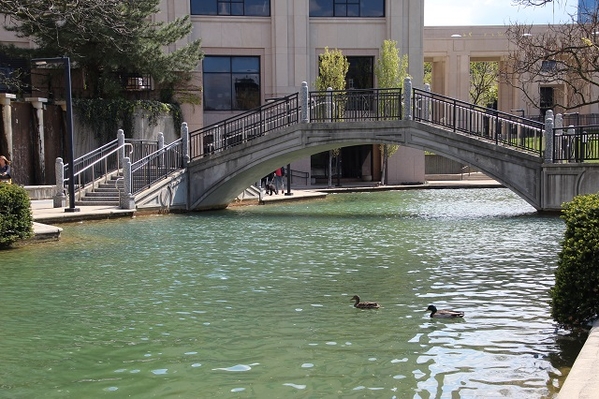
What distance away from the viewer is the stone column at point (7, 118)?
29911mm

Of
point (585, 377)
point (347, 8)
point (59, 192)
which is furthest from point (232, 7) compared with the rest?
point (585, 377)

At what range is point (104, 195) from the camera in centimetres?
2816

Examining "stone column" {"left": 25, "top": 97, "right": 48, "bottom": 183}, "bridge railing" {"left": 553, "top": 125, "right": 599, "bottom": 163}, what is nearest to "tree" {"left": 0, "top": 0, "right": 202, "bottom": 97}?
"stone column" {"left": 25, "top": 97, "right": 48, "bottom": 183}

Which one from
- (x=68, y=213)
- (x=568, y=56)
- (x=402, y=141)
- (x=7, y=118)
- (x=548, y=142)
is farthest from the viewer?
(x=7, y=118)

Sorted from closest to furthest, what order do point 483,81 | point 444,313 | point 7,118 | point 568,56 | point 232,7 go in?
point 444,313 → point 568,56 → point 7,118 → point 232,7 → point 483,81

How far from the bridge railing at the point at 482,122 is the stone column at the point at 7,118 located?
14.4 m

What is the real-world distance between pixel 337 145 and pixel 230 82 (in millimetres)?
15888

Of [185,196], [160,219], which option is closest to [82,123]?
[185,196]

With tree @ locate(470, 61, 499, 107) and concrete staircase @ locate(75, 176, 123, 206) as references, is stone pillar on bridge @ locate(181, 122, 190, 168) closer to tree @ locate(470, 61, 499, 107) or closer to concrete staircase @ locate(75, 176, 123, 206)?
concrete staircase @ locate(75, 176, 123, 206)

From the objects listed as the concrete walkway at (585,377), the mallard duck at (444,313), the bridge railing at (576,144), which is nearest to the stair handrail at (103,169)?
the bridge railing at (576,144)

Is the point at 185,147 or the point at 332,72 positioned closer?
the point at 185,147

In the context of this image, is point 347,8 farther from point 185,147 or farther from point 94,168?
point 94,168

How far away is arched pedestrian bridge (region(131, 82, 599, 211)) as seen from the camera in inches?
1017

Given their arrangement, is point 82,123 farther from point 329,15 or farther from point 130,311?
point 130,311
